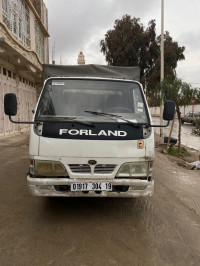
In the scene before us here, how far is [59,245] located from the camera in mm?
3082

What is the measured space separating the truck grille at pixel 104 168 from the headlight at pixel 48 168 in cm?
40

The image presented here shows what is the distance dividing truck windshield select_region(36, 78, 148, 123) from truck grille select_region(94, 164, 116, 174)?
627 millimetres

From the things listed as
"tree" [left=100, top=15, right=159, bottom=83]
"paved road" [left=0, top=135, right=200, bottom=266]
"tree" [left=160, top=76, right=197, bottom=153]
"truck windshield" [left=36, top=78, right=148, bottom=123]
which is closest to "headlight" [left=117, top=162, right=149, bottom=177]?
"truck windshield" [left=36, top=78, right=148, bottom=123]

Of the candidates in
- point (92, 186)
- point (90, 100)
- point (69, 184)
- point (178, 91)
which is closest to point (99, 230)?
point (92, 186)

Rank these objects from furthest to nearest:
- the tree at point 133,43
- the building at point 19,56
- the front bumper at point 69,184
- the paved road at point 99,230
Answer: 1. the tree at point 133,43
2. the building at point 19,56
3. the front bumper at point 69,184
4. the paved road at point 99,230

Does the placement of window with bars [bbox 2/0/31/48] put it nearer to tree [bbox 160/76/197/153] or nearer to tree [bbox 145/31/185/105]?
tree [bbox 160/76/197/153]

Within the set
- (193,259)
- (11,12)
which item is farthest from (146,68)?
(193,259)

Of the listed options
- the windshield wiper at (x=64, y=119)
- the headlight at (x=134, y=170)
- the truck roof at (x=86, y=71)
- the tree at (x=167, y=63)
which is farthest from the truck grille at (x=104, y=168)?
the tree at (x=167, y=63)

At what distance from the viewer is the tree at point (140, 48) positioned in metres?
25.2

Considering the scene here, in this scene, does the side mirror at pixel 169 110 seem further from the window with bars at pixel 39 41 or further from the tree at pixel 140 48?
the tree at pixel 140 48

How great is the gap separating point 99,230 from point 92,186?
22.7 inches

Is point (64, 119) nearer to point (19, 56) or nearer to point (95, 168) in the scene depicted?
point (95, 168)

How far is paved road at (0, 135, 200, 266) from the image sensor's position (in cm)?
287

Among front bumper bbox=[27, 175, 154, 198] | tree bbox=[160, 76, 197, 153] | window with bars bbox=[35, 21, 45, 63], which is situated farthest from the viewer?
window with bars bbox=[35, 21, 45, 63]
